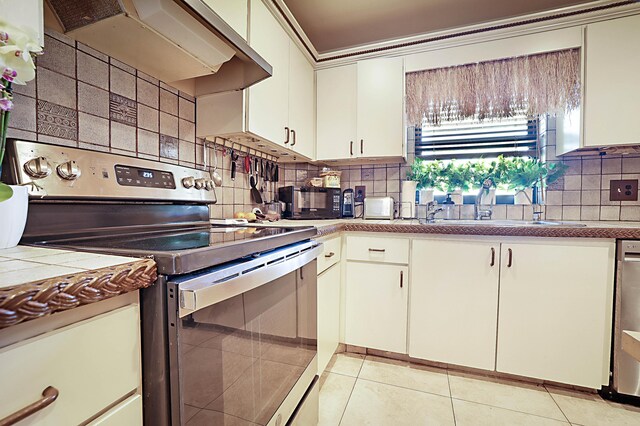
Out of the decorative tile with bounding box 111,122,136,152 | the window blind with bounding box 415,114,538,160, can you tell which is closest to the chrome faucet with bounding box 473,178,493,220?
the window blind with bounding box 415,114,538,160

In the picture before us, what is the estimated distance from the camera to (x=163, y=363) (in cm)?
56

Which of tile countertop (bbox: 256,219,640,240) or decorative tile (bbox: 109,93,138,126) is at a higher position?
decorative tile (bbox: 109,93,138,126)

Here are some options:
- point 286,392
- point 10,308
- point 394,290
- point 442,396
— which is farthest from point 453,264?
point 10,308

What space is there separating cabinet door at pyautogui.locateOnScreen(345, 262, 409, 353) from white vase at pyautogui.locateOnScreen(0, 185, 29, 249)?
5.00 ft

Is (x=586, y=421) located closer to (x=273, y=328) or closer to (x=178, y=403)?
(x=273, y=328)

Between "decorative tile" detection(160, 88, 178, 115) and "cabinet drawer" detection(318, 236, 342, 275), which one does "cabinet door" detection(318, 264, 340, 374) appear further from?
"decorative tile" detection(160, 88, 178, 115)

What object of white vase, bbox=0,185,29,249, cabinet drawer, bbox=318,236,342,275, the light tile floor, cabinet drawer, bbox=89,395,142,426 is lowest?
the light tile floor

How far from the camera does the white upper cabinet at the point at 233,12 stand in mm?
1190

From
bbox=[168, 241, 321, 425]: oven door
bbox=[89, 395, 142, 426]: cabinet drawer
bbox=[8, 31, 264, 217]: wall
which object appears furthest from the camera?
bbox=[8, 31, 264, 217]: wall

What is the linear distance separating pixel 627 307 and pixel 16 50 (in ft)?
7.90

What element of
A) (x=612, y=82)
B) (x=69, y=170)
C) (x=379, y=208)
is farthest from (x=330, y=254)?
(x=612, y=82)

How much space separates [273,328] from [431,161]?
6.22ft

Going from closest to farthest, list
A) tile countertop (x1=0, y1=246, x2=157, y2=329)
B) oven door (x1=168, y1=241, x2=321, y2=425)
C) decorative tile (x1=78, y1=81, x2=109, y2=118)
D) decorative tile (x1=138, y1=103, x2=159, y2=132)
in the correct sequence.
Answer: tile countertop (x1=0, y1=246, x2=157, y2=329) < oven door (x1=168, y1=241, x2=321, y2=425) < decorative tile (x1=78, y1=81, x2=109, y2=118) < decorative tile (x1=138, y1=103, x2=159, y2=132)

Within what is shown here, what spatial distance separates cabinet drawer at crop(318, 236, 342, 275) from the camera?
5.11 ft
